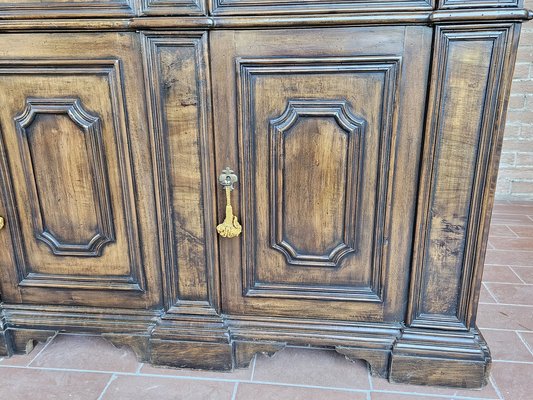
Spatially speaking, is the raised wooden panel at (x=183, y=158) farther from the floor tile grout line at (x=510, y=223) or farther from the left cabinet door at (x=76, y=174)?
the floor tile grout line at (x=510, y=223)

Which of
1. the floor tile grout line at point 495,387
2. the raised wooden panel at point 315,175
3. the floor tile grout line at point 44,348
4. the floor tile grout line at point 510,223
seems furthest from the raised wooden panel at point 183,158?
the floor tile grout line at point 510,223

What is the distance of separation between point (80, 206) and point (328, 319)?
0.82m

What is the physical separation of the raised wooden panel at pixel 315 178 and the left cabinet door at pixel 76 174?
37 centimetres

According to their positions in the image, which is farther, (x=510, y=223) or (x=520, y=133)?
(x=520, y=133)

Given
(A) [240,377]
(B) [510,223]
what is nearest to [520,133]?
(B) [510,223]

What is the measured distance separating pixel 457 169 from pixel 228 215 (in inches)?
24.4

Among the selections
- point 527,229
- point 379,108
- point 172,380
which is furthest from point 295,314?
point 527,229

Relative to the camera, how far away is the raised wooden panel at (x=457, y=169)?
99cm

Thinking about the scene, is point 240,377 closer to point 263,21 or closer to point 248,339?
point 248,339

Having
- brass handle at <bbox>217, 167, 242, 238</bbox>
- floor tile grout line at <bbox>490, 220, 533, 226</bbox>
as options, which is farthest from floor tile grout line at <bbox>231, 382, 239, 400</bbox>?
floor tile grout line at <bbox>490, 220, 533, 226</bbox>

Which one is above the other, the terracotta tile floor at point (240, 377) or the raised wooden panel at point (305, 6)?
the raised wooden panel at point (305, 6)

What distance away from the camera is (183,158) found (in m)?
1.16

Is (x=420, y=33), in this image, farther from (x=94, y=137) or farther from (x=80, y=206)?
(x=80, y=206)

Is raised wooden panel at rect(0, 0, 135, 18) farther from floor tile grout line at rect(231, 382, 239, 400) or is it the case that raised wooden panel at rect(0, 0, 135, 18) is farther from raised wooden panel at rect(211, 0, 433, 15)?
floor tile grout line at rect(231, 382, 239, 400)
